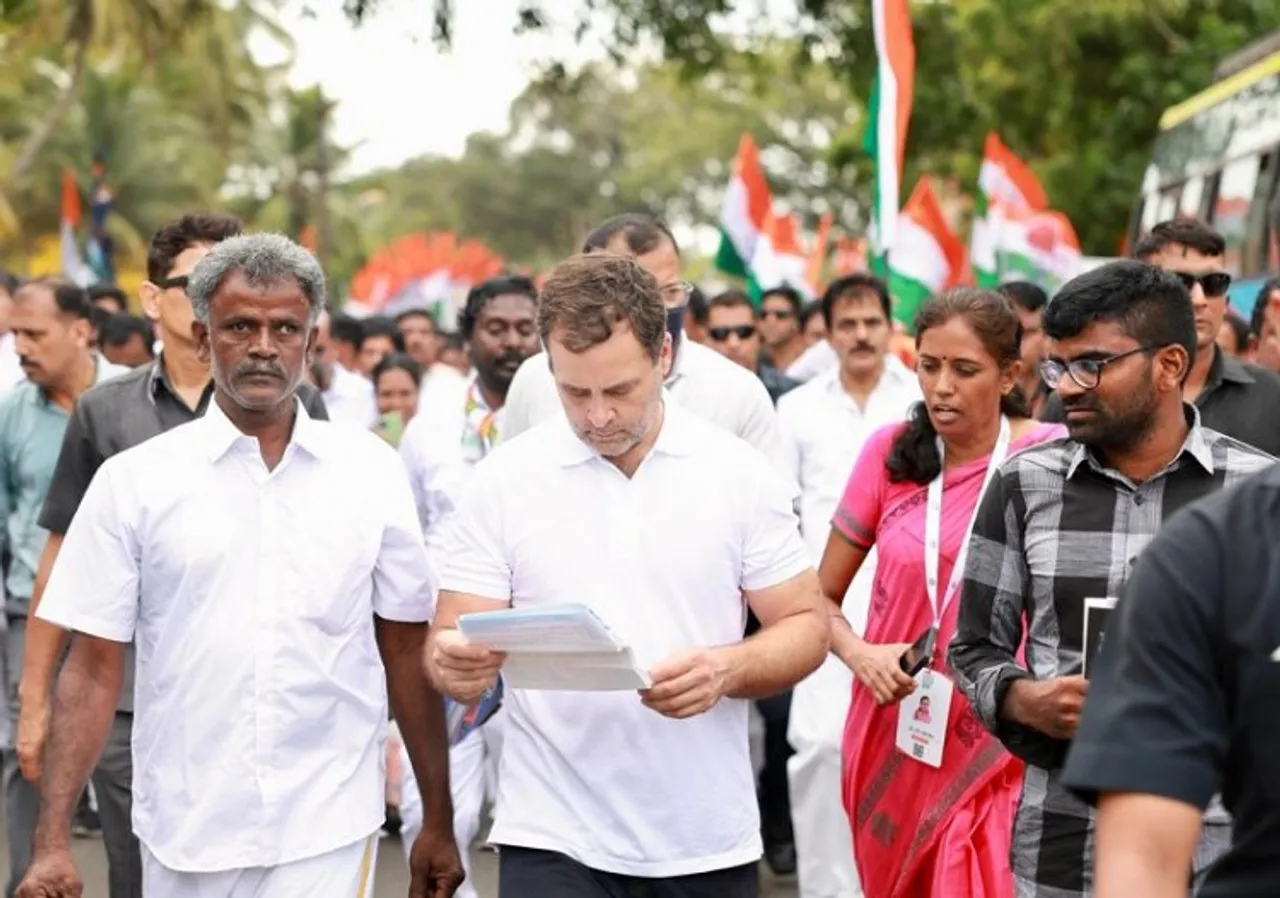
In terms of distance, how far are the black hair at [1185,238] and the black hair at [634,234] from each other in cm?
143

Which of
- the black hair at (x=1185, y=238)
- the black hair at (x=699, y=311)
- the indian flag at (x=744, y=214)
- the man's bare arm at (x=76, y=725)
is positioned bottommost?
the man's bare arm at (x=76, y=725)

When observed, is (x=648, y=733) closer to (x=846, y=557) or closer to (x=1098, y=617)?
(x=1098, y=617)

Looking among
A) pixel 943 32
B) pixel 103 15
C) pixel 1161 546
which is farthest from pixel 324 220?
pixel 1161 546

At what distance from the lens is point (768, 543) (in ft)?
13.7

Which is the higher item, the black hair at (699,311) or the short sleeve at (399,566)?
the black hair at (699,311)

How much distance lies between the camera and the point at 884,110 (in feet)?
31.2

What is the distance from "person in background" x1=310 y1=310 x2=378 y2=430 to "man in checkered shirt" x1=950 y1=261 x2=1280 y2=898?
26.5ft

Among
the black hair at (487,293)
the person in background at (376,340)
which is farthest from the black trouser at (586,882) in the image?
the person in background at (376,340)

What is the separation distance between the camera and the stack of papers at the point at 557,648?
3.62 m

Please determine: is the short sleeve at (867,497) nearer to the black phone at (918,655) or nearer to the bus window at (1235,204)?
the black phone at (918,655)

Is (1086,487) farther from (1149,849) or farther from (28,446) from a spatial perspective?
(28,446)

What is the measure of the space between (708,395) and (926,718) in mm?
1309

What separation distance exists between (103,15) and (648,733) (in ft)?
99.3

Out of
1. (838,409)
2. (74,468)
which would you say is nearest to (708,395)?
(74,468)
